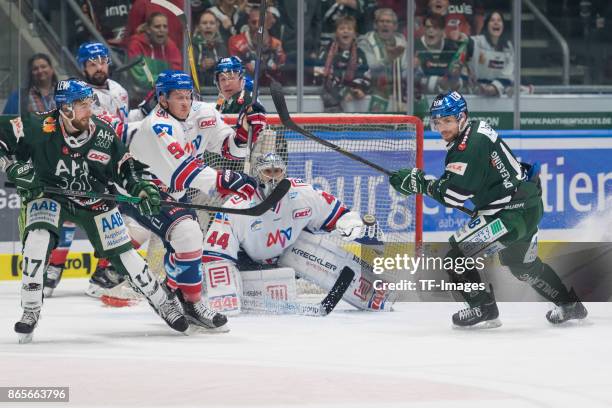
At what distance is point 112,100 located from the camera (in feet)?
25.6

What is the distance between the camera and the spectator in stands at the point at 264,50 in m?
8.80

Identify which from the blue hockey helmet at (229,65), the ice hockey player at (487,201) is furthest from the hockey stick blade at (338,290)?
the blue hockey helmet at (229,65)

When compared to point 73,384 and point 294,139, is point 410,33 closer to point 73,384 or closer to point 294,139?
point 294,139

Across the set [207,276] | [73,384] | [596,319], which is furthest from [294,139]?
[73,384]

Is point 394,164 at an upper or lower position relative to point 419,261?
upper

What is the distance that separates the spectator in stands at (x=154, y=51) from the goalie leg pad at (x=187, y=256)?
2.55 metres

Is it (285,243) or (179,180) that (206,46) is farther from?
(179,180)

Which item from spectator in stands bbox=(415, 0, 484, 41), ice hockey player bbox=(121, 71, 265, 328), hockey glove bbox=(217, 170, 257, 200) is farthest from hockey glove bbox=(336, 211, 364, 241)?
spectator in stands bbox=(415, 0, 484, 41)

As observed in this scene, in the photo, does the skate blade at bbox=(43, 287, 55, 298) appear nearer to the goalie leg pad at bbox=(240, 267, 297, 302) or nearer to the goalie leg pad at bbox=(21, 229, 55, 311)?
the goalie leg pad at bbox=(240, 267, 297, 302)

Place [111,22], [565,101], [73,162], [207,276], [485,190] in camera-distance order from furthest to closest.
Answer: [565,101] → [111,22] → [207,276] → [485,190] → [73,162]

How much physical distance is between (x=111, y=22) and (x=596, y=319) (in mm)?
3709

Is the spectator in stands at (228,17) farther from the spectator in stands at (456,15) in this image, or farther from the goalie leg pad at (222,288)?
the goalie leg pad at (222,288)

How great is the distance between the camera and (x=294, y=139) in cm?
789

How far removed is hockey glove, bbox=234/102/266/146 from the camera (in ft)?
22.7
